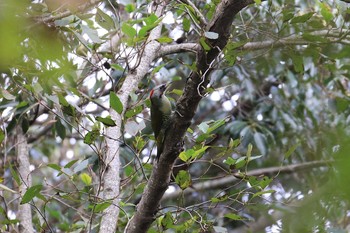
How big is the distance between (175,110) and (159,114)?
1.15 ft

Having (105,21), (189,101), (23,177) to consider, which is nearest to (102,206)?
(189,101)

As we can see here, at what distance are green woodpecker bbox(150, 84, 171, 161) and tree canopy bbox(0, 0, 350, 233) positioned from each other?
2.1 inches

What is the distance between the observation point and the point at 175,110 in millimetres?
1740

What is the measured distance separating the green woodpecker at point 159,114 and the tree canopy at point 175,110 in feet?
0.18

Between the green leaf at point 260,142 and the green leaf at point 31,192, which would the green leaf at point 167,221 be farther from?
the green leaf at point 260,142

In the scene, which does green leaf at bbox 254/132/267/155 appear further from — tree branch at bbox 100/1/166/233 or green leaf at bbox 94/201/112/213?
green leaf at bbox 94/201/112/213

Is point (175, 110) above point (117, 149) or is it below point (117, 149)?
above

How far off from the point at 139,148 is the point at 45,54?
129cm

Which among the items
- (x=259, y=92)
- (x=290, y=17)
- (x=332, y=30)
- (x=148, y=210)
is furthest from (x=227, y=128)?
(x=148, y=210)

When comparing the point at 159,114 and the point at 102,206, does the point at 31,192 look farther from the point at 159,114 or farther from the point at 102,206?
the point at 159,114

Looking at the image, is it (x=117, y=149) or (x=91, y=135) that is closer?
(x=91, y=135)

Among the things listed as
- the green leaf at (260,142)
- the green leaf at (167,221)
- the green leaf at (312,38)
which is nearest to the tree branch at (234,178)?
the green leaf at (260,142)

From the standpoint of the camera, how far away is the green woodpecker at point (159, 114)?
1.99 m

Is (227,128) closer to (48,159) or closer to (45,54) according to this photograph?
(48,159)
